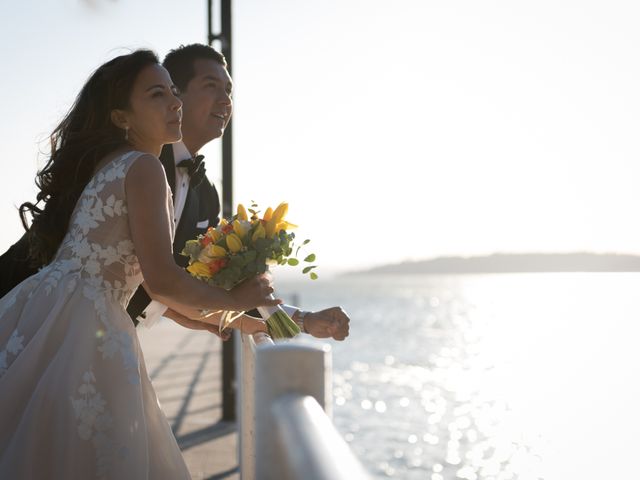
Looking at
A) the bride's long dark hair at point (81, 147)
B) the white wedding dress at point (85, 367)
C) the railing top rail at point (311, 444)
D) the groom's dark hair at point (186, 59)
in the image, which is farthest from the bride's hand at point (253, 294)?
the groom's dark hair at point (186, 59)

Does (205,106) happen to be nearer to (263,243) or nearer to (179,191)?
(179,191)

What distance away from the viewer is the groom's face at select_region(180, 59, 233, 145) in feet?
11.9

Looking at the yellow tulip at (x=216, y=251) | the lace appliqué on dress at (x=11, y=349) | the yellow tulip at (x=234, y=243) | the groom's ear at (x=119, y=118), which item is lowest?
the lace appliqué on dress at (x=11, y=349)

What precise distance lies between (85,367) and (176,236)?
114 cm

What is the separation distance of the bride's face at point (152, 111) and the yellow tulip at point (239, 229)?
38 centimetres

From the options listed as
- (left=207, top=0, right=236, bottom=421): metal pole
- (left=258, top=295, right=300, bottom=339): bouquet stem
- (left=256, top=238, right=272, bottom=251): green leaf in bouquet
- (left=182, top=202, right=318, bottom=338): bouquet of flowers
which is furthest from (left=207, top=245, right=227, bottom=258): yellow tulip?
(left=207, top=0, right=236, bottom=421): metal pole

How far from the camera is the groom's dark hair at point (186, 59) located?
12.2 feet

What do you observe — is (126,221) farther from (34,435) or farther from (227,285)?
(34,435)

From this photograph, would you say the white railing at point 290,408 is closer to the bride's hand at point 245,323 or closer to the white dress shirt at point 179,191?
the bride's hand at point 245,323

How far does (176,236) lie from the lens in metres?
3.45

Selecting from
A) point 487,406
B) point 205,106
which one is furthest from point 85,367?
point 487,406

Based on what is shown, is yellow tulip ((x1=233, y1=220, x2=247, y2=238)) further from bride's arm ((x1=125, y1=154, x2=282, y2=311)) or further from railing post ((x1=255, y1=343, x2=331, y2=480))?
railing post ((x1=255, y1=343, x2=331, y2=480))

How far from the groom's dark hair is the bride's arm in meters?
1.31

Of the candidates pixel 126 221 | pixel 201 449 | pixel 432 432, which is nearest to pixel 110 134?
pixel 126 221
